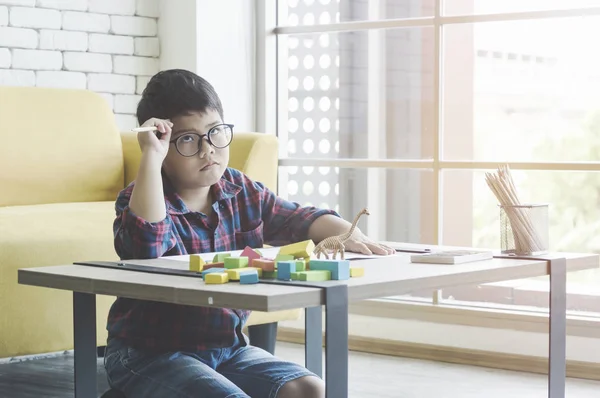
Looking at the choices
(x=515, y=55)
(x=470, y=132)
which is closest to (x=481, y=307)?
(x=470, y=132)

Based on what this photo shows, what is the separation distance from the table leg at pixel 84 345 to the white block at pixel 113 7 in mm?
2228

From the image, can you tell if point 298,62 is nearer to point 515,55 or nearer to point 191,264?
point 515,55

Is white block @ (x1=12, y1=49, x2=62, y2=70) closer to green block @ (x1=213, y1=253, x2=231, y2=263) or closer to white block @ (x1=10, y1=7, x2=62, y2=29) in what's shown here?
white block @ (x1=10, y1=7, x2=62, y2=29)

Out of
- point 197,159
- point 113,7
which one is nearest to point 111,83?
point 113,7

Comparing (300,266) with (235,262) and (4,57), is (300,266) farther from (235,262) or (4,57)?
(4,57)

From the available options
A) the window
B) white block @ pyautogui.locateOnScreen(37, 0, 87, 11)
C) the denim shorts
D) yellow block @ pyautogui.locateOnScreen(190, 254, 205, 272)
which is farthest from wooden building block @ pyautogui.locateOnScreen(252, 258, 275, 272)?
white block @ pyautogui.locateOnScreen(37, 0, 87, 11)

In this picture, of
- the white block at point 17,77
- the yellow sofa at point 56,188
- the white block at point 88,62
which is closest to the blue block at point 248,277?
the yellow sofa at point 56,188

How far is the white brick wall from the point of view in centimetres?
340

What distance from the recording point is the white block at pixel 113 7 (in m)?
3.61

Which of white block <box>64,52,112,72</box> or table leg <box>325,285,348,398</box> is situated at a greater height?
white block <box>64,52,112,72</box>

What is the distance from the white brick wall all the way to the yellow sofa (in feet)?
0.67

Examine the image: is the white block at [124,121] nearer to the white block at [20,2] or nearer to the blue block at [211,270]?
the white block at [20,2]

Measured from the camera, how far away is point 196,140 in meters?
1.77

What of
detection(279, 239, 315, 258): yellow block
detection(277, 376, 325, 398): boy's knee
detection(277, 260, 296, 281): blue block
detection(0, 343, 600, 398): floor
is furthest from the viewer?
detection(0, 343, 600, 398): floor
